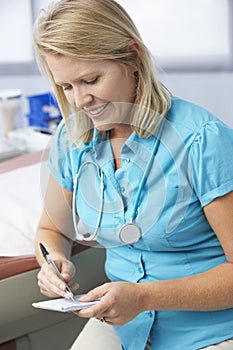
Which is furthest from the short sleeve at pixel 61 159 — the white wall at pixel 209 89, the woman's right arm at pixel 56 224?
the white wall at pixel 209 89

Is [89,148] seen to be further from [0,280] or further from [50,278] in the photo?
[0,280]

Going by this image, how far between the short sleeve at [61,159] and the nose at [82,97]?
208 millimetres

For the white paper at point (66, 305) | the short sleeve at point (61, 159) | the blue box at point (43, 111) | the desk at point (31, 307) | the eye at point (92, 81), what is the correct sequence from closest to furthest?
1. the white paper at point (66, 305)
2. the eye at point (92, 81)
3. the short sleeve at point (61, 159)
4. the desk at point (31, 307)
5. the blue box at point (43, 111)

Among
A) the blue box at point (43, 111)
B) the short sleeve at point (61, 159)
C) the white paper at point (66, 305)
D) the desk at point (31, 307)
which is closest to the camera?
the white paper at point (66, 305)

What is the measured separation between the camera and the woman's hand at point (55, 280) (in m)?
1.30

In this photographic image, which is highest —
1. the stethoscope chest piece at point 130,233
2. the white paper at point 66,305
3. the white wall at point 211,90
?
the stethoscope chest piece at point 130,233

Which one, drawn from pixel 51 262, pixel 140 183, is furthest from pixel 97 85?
pixel 51 262

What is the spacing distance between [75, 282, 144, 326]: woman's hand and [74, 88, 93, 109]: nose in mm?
360

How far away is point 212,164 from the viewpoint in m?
1.27

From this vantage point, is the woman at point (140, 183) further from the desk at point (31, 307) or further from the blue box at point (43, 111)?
the blue box at point (43, 111)

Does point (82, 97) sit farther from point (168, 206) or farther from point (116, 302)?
point (116, 302)

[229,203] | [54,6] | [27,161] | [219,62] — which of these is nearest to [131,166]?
[229,203]

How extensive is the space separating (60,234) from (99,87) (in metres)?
0.44

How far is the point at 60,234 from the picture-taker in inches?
61.6
